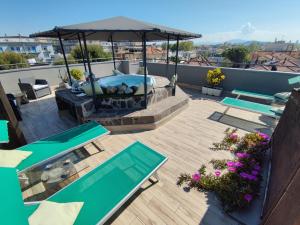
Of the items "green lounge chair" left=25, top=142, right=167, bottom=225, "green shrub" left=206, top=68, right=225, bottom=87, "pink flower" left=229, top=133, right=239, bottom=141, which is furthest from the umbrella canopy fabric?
"pink flower" left=229, top=133, right=239, bottom=141

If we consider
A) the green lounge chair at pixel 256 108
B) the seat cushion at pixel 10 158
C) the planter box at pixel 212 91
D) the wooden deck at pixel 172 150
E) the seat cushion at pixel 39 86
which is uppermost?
the seat cushion at pixel 10 158

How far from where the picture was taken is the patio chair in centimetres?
139

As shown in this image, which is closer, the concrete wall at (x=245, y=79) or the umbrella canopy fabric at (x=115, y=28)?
the umbrella canopy fabric at (x=115, y=28)

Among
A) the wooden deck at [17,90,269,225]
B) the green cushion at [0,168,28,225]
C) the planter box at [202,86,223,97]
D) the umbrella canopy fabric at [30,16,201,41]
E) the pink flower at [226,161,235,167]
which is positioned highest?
the umbrella canopy fabric at [30,16,201,41]

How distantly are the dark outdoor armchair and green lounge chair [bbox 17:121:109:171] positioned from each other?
186 inches

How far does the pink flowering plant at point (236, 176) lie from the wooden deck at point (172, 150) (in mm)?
146

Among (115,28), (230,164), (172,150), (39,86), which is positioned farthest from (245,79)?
(39,86)

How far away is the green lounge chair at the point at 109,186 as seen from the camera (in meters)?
1.80

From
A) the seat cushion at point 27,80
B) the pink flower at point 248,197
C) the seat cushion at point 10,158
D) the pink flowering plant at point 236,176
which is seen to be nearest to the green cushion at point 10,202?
the seat cushion at point 10,158

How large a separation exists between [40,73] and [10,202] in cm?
819

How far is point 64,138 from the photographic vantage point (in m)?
3.24

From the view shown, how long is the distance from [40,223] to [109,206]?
0.70 m

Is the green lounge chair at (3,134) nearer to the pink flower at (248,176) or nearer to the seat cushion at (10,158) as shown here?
the seat cushion at (10,158)

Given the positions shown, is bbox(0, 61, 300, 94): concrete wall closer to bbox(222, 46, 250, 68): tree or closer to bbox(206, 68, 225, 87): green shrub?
bbox(206, 68, 225, 87): green shrub
